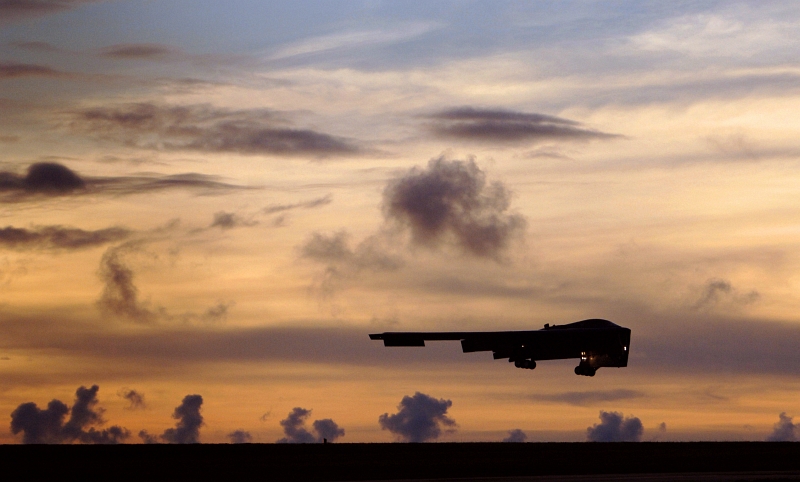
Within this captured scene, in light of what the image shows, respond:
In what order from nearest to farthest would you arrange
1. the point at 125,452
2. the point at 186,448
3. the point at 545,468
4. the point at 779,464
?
the point at 545,468, the point at 779,464, the point at 125,452, the point at 186,448

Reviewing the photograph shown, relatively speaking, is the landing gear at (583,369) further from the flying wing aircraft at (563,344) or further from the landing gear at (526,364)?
the landing gear at (526,364)

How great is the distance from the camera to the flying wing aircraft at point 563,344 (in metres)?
93.7

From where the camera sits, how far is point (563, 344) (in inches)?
3757

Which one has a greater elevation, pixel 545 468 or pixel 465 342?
pixel 465 342

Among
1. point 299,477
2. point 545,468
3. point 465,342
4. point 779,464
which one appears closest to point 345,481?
point 299,477

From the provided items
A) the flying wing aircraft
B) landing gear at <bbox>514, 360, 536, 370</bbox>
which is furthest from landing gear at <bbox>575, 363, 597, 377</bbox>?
landing gear at <bbox>514, 360, 536, 370</bbox>

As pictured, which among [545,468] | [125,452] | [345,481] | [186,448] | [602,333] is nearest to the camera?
[345,481]

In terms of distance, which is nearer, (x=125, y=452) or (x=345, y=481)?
(x=345, y=481)

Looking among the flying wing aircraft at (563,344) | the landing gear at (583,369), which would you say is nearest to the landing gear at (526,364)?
the flying wing aircraft at (563,344)

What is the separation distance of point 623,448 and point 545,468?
112 ft

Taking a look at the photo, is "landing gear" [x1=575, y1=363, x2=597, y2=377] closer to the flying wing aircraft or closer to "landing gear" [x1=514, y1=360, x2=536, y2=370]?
the flying wing aircraft

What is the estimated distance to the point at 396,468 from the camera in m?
81.4

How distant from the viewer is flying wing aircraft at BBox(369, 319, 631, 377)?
307ft

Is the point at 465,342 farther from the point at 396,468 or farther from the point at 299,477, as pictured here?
the point at 299,477
